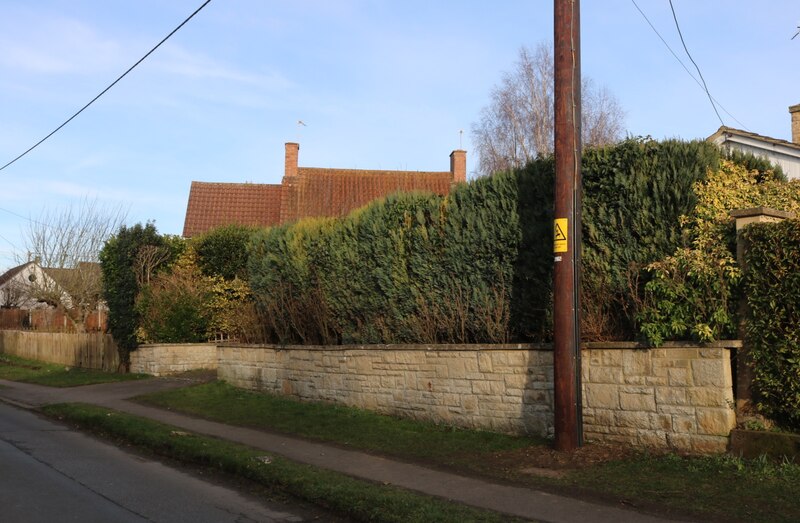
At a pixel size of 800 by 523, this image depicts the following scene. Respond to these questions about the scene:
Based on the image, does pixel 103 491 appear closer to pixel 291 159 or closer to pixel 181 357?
pixel 181 357

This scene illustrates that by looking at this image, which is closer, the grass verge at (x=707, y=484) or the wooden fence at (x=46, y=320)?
the grass verge at (x=707, y=484)

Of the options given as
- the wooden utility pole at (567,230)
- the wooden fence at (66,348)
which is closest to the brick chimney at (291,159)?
the wooden fence at (66,348)

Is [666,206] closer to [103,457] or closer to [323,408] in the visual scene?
[323,408]

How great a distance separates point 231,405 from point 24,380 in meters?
13.2

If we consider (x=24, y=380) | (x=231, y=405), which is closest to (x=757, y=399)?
(x=231, y=405)

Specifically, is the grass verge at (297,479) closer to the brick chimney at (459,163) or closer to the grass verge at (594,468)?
the grass verge at (594,468)

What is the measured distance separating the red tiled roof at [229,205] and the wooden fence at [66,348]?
24.5ft

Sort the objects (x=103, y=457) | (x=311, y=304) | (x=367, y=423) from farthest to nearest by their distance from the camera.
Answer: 1. (x=311, y=304)
2. (x=367, y=423)
3. (x=103, y=457)

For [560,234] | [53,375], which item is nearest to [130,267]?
[53,375]

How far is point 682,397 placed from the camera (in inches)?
336

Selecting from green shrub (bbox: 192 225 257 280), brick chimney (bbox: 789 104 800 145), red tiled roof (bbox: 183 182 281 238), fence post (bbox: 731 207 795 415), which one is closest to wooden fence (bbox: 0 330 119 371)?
green shrub (bbox: 192 225 257 280)

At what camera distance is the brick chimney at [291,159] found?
120ft

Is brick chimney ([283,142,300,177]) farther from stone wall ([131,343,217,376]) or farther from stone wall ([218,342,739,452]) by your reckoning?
Answer: stone wall ([218,342,739,452])

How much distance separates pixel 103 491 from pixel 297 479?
2218 millimetres
